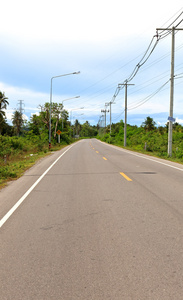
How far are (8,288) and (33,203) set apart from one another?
12.7 ft

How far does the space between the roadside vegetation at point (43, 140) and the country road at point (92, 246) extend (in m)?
4.65

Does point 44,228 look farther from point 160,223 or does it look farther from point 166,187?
point 166,187

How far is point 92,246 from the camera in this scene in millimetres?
4035

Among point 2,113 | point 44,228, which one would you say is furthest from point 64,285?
point 2,113

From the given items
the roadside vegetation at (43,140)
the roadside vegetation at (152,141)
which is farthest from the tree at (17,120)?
the roadside vegetation at (152,141)

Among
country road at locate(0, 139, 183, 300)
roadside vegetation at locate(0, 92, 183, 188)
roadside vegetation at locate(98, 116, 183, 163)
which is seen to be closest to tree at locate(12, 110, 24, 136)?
roadside vegetation at locate(0, 92, 183, 188)

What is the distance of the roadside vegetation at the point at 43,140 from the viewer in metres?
18.6

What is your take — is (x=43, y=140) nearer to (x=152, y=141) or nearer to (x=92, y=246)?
(x=152, y=141)

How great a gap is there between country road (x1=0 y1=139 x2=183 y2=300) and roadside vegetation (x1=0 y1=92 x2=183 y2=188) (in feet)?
15.2

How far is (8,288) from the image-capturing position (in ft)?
9.66

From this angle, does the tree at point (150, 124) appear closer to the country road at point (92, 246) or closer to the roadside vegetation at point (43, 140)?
the roadside vegetation at point (43, 140)

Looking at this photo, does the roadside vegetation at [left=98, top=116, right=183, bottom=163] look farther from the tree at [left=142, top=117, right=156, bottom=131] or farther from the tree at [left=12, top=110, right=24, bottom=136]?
the tree at [left=12, top=110, right=24, bottom=136]

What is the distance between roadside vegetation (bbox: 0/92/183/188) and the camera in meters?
18.6

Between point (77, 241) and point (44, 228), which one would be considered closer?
point (77, 241)
